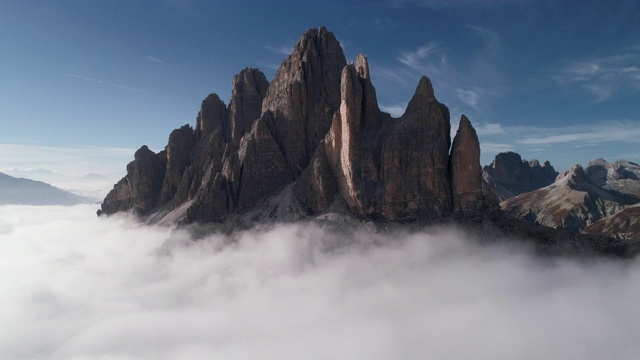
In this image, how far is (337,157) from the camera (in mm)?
161375

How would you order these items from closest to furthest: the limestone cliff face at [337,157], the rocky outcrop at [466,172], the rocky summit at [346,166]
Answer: the rocky outcrop at [466,172], the rocky summit at [346,166], the limestone cliff face at [337,157]

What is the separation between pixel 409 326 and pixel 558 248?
60.9 m

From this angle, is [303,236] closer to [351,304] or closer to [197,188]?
[351,304]

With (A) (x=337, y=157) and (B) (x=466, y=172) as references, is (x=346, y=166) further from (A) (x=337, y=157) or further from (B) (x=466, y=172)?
(B) (x=466, y=172)

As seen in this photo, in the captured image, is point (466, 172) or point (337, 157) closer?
point (466, 172)

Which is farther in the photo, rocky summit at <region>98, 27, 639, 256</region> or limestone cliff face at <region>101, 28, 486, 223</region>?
limestone cliff face at <region>101, 28, 486, 223</region>

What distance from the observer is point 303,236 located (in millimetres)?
155625

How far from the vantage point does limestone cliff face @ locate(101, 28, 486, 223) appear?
14400cm

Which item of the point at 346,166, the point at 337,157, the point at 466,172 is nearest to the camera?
the point at 466,172

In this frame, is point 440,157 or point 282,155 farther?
point 282,155

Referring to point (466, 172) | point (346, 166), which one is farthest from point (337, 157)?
point (466, 172)

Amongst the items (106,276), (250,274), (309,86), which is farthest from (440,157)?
(106,276)

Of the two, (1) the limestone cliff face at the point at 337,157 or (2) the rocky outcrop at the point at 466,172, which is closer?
(2) the rocky outcrop at the point at 466,172

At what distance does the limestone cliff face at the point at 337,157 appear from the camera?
144000 millimetres
